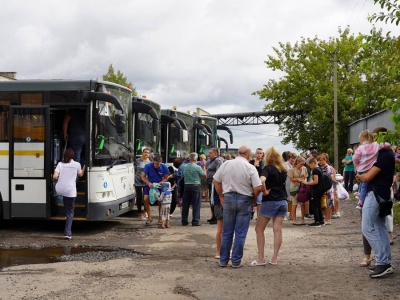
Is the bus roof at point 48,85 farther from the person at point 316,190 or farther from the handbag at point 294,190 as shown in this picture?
the handbag at point 294,190

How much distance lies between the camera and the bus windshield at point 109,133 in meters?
13.8

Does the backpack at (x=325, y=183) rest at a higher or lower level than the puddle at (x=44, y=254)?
higher

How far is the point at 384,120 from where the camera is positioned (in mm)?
29234

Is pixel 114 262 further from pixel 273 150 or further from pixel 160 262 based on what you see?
pixel 273 150

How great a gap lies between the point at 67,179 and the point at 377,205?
6567mm

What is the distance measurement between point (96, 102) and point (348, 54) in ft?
131

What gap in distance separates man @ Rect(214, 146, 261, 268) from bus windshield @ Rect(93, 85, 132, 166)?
431 cm

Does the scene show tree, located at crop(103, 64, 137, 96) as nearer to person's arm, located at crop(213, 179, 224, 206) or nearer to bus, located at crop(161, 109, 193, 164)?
bus, located at crop(161, 109, 193, 164)

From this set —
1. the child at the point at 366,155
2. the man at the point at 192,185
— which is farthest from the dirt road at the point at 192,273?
the man at the point at 192,185

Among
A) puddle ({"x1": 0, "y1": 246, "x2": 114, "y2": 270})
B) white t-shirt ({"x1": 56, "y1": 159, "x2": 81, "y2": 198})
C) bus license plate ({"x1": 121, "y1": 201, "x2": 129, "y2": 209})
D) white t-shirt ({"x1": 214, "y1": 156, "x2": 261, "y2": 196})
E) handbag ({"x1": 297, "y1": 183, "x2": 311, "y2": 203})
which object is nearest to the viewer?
white t-shirt ({"x1": 214, "y1": 156, "x2": 261, "y2": 196})

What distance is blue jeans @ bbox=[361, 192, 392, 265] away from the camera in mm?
8992

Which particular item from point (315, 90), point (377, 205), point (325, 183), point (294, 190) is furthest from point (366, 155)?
point (315, 90)

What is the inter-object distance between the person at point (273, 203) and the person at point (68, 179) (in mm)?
4539

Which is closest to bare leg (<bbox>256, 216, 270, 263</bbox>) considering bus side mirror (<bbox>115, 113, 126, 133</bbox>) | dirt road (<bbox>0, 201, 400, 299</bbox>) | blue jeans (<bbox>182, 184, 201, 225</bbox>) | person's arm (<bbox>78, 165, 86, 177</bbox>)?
dirt road (<bbox>0, 201, 400, 299</bbox>)
